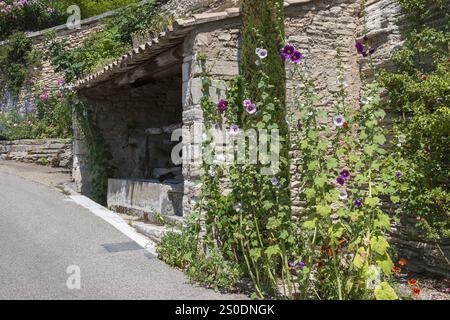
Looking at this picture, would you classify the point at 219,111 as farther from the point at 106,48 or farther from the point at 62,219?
the point at 106,48

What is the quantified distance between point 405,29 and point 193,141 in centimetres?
290

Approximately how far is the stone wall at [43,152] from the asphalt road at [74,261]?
17.3ft

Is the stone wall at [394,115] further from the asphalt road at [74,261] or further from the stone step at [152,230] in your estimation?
the stone step at [152,230]

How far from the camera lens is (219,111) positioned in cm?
539

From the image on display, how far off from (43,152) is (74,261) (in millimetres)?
8903

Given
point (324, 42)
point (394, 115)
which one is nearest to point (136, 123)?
point (324, 42)

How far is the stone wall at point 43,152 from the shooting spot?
13.0 metres

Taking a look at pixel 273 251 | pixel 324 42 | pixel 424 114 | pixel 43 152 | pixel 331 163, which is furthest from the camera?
pixel 43 152

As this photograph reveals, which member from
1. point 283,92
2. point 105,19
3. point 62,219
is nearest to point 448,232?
point 283,92

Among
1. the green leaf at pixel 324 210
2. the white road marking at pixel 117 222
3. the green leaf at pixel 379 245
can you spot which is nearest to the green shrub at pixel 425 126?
the green leaf at pixel 379 245

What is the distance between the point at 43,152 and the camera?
525 inches

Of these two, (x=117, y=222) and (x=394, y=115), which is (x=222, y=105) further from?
(x=117, y=222)

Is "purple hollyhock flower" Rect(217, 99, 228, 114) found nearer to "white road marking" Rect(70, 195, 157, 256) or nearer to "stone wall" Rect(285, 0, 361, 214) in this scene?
"stone wall" Rect(285, 0, 361, 214)
